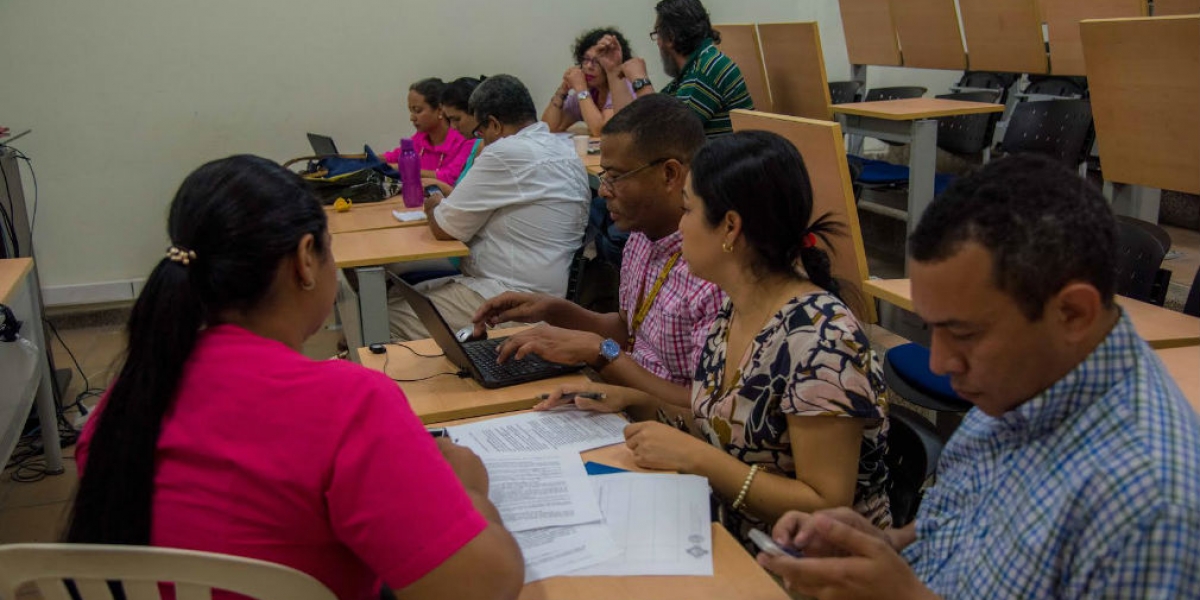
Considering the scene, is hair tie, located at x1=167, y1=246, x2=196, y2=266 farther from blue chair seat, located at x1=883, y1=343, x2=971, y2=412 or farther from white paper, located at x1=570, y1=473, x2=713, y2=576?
blue chair seat, located at x1=883, y1=343, x2=971, y2=412

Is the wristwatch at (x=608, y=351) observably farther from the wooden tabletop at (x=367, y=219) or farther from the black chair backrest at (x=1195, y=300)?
the wooden tabletop at (x=367, y=219)

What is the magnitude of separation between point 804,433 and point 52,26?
481cm

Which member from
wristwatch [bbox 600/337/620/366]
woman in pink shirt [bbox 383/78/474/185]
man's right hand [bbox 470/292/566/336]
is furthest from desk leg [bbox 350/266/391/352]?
woman in pink shirt [bbox 383/78/474/185]

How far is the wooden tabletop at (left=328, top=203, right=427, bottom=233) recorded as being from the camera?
357 cm

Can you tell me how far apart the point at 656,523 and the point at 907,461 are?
49 centimetres

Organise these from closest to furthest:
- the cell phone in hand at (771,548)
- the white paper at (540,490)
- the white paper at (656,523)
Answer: the cell phone in hand at (771,548)
the white paper at (656,523)
the white paper at (540,490)

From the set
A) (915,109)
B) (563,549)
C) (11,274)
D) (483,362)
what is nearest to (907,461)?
(563,549)

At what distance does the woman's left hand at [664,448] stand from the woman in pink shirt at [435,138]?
3.03 metres

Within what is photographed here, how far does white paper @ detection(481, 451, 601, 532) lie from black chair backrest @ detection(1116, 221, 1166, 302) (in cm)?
162

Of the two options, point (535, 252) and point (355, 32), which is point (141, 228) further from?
point (535, 252)

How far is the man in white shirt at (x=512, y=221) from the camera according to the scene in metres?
3.15

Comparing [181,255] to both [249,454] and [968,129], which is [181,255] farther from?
[968,129]

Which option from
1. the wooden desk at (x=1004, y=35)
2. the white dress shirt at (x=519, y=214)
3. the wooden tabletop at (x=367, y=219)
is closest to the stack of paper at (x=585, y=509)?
the white dress shirt at (x=519, y=214)

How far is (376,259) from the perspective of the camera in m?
3.04
